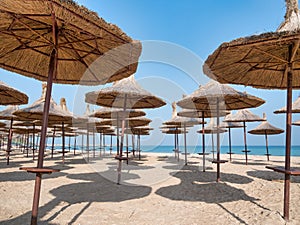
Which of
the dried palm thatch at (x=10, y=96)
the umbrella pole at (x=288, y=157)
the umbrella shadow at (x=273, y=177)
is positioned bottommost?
the umbrella shadow at (x=273, y=177)

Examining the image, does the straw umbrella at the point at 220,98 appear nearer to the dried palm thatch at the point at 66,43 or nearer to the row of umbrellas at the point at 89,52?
the row of umbrellas at the point at 89,52

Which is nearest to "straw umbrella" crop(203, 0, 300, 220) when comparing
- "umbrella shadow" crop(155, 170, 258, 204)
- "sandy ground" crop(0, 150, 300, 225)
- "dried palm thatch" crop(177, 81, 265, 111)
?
"sandy ground" crop(0, 150, 300, 225)

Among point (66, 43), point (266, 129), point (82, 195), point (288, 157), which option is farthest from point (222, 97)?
point (266, 129)

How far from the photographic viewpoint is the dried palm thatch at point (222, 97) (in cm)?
570

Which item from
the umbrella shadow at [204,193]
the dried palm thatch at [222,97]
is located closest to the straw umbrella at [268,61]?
the dried palm thatch at [222,97]

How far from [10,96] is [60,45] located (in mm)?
3891

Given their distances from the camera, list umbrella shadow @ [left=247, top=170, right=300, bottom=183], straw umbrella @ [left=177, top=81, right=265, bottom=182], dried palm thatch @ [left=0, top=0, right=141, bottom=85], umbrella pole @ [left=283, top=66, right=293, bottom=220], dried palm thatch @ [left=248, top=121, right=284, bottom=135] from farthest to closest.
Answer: dried palm thatch @ [left=248, top=121, right=284, bottom=135], umbrella shadow @ [left=247, top=170, right=300, bottom=183], straw umbrella @ [left=177, top=81, right=265, bottom=182], umbrella pole @ [left=283, top=66, right=293, bottom=220], dried palm thatch @ [left=0, top=0, right=141, bottom=85]

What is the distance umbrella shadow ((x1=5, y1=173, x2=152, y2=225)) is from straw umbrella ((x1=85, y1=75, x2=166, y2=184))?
0.63 metres

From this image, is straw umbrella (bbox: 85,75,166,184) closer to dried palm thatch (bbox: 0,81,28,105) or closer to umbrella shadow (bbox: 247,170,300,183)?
dried palm thatch (bbox: 0,81,28,105)

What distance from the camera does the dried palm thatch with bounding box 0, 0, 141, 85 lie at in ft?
6.89

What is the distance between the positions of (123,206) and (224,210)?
1.83m

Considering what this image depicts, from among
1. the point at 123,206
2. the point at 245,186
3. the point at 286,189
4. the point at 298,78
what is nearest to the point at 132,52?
the point at 123,206

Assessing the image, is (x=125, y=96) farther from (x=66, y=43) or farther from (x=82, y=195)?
(x=66, y=43)

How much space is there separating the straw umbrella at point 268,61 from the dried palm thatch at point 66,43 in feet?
4.75
